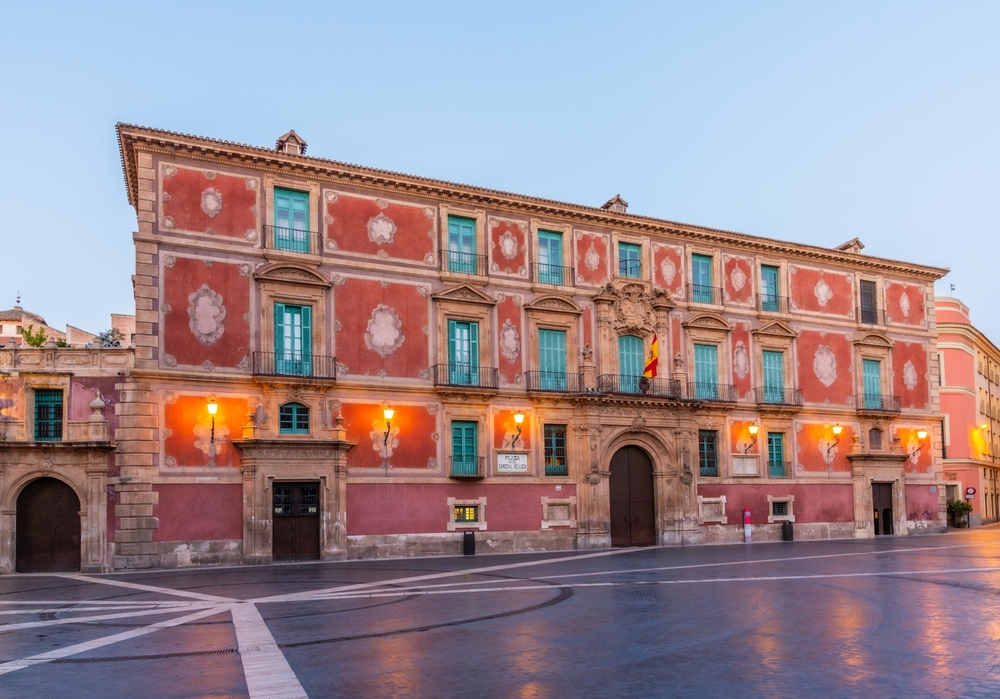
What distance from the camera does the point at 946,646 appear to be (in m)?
12.0

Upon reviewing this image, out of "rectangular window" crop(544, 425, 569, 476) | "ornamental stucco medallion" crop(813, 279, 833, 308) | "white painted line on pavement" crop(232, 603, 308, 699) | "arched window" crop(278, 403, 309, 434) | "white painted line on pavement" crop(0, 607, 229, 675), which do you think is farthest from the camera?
"ornamental stucco medallion" crop(813, 279, 833, 308)

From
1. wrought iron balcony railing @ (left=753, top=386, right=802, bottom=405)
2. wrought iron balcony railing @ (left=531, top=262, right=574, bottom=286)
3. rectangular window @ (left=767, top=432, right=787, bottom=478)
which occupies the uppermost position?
wrought iron balcony railing @ (left=531, top=262, right=574, bottom=286)

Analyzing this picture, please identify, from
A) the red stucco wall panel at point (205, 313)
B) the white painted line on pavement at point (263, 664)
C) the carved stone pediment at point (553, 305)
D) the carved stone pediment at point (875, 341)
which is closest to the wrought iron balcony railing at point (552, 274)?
the carved stone pediment at point (553, 305)

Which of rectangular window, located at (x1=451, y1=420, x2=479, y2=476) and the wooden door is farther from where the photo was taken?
the wooden door

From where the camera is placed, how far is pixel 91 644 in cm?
1330

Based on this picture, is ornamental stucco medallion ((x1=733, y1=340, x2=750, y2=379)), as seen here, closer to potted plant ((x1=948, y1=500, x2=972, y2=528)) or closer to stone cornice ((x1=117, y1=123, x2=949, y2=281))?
stone cornice ((x1=117, y1=123, x2=949, y2=281))

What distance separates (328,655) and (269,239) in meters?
20.4

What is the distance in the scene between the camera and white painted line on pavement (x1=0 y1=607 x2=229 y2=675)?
11859 mm

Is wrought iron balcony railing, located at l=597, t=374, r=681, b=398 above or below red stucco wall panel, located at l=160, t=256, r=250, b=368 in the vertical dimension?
below

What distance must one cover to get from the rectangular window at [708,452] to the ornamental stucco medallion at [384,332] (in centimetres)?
1375

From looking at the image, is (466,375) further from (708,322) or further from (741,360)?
(741,360)

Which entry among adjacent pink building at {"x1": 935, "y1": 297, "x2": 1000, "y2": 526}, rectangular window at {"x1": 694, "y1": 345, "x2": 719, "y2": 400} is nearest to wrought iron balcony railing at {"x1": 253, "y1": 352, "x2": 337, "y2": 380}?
rectangular window at {"x1": 694, "y1": 345, "x2": 719, "y2": 400}

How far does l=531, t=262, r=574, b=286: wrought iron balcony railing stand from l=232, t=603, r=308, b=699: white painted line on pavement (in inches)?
840

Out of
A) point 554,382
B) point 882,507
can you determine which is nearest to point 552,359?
point 554,382
